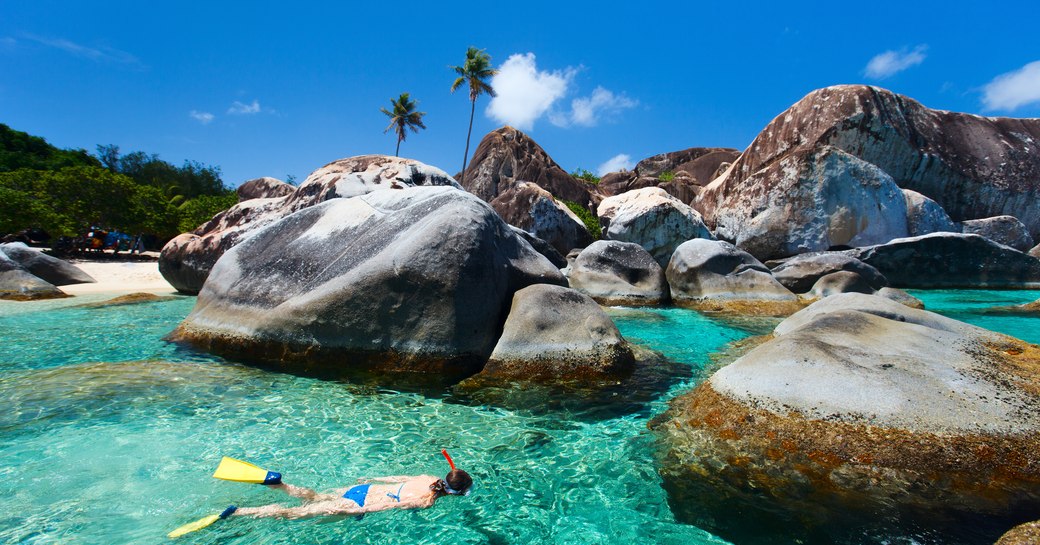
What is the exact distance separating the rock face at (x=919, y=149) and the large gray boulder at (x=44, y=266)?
92.0 ft

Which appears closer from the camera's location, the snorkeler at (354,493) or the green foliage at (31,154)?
the snorkeler at (354,493)

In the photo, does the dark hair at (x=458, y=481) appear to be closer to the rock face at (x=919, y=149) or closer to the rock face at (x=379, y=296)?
the rock face at (x=379, y=296)

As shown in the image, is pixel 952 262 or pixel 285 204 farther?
pixel 952 262

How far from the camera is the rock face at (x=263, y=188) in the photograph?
16.6 m

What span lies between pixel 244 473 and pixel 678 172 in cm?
4635

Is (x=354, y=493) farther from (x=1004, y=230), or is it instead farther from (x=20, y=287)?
(x=1004, y=230)

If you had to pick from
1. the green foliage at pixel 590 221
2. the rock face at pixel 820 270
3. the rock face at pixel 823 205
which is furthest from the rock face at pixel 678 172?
the rock face at pixel 820 270

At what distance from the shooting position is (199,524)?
2.79m

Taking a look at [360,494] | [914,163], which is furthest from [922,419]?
[914,163]

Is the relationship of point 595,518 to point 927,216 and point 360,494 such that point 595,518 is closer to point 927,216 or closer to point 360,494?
point 360,494

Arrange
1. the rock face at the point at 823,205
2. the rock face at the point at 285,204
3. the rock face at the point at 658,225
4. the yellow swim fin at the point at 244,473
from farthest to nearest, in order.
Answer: the rock face at the point at 658,225
the rock face at the point at 823,205
the rock face at the point at 285,204
the yellow swim fin at the point at 244,473

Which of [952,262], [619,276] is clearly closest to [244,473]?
[619,276]

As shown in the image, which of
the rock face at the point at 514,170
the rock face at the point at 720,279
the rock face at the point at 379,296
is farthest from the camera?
the rock face at the point at 514,170

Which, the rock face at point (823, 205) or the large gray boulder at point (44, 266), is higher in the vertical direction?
the rock face at point (823, 205)
